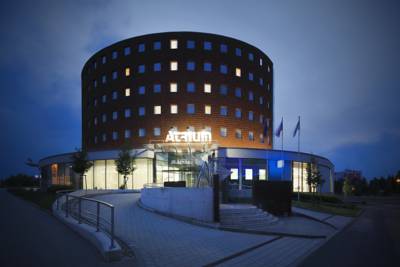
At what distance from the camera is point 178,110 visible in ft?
166

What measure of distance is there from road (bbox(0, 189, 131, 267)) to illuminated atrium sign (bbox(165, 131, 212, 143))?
32.5m

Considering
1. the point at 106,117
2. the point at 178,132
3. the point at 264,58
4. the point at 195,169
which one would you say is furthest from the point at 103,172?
the point at 264,58

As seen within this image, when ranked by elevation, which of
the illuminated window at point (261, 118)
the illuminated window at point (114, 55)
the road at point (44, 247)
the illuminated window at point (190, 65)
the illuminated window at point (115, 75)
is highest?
the illuminated window at point (114, 55)

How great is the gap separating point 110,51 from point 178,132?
22.0 meters

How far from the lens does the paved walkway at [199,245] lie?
968 centimetres

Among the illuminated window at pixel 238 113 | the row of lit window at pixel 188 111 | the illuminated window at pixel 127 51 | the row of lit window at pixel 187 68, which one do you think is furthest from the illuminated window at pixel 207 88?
the illuminated window at pixel 127 51

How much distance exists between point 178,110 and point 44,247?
4102 cm

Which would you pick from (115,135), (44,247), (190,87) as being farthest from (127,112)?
(44,247)

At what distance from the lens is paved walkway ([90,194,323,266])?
31.8 ft

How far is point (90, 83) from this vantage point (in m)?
61.8

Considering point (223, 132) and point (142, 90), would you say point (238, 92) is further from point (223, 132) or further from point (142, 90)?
point (142, 90)

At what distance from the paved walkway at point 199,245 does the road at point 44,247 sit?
150 centimetres

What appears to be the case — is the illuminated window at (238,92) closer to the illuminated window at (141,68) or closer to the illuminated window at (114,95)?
the illuminated window at (141,68)

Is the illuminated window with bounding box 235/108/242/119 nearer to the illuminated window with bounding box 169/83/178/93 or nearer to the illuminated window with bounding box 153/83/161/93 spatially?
the illuminated window with bounding box 169/83/178/93
